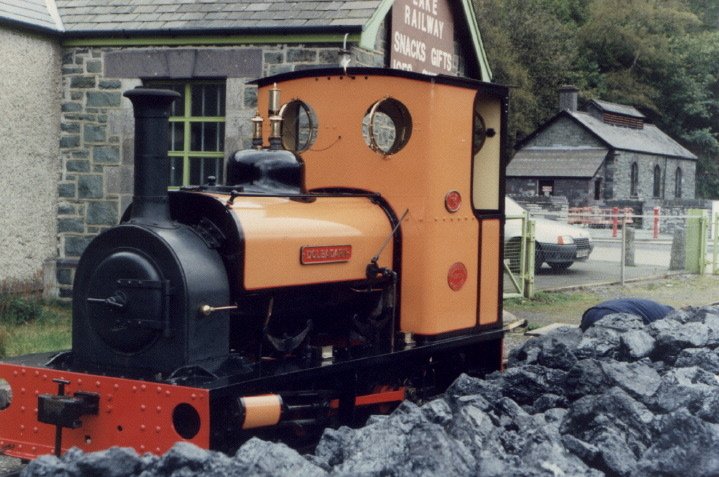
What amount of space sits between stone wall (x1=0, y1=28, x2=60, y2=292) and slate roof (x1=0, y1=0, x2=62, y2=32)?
0.52 feet

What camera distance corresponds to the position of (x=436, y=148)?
6.12 metres

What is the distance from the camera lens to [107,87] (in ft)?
36.7

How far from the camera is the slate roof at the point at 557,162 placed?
47928mm

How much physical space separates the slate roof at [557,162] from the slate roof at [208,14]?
38.0 metres

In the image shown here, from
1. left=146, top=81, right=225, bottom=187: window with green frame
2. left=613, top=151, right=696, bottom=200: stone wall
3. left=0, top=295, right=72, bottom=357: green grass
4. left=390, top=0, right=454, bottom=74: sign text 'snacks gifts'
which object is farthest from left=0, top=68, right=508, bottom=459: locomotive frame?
left=613, top=151, right=696, bottom=200: stone wall

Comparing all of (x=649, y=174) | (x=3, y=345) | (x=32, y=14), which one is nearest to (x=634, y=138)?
(x=649, y=174)

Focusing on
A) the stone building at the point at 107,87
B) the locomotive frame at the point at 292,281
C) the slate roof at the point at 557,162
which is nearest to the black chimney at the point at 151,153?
the locomotive frame at the point at 292,281

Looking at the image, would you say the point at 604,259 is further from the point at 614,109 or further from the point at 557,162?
the point at 614,109

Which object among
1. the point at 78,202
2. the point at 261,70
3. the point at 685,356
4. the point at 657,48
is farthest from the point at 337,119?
the point at 657,48

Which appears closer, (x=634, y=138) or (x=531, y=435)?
(x=531, y=435)

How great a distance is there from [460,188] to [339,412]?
1.62 meters

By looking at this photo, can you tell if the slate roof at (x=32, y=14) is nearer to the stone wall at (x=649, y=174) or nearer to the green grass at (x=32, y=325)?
the green grass at (x=32, y=325)

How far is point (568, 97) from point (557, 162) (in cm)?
403

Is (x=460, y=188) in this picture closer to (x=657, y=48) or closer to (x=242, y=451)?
(x=242, y=451)
